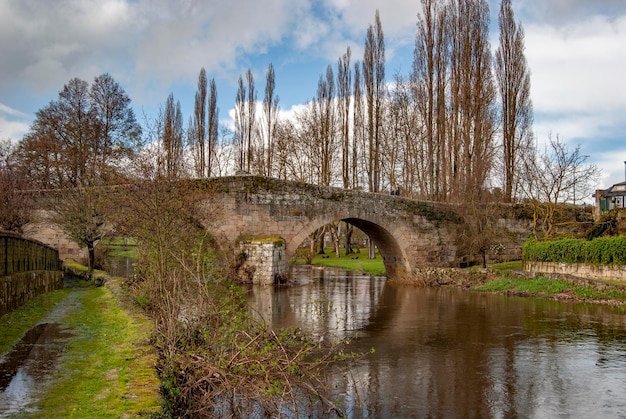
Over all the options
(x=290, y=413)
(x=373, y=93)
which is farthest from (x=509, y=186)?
(x=290, y=413)

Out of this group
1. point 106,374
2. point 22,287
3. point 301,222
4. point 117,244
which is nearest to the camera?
point 106,374

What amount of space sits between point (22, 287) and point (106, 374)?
259 inches

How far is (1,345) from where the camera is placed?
7.35 metres

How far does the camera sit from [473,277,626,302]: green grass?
1562 centimetres

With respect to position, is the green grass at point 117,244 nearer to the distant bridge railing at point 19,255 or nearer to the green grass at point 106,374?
the distant bridge railing at point 19,255

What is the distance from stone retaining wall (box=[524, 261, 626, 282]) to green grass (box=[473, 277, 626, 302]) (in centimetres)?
73

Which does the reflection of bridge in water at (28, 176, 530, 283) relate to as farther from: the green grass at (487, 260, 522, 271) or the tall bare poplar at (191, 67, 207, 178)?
the tall bare poplar at (191, 67, 207, 178)

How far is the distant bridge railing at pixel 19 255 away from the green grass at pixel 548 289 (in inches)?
570

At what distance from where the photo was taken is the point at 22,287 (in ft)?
36.3

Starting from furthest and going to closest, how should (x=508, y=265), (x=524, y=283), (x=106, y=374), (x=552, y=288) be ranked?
(x=508, y=265), (x=524, y=283), (x=552, y=288), (x=106, y=374)

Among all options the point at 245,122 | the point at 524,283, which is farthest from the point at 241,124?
the point at 524,283

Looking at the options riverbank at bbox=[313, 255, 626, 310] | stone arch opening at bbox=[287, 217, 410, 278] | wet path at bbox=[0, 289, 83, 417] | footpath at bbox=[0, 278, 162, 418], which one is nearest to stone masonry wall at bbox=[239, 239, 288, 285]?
stone arch opening at bbox=[287, 217, 410, 278]

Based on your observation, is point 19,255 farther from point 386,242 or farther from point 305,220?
point 386,242

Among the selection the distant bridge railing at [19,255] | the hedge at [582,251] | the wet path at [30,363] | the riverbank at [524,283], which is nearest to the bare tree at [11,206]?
the distant bridge railing at [19,255]
